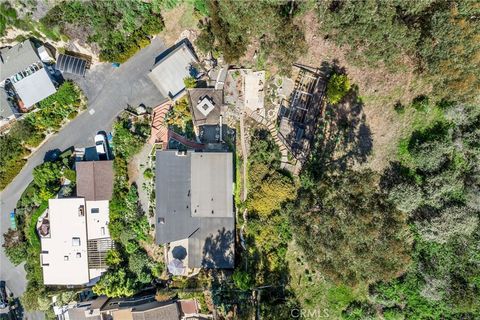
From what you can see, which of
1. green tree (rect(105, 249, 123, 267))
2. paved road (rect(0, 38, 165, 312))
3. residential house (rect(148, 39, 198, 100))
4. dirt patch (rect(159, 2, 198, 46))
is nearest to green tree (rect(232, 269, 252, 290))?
green tree (rect(105, 249, 123, 267))

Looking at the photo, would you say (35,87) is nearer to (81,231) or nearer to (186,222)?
(81,231)

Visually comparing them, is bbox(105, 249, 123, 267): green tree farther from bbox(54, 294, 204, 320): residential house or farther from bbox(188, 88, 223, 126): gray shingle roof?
bbox(188, 88, 223, 126): gray shingle roof

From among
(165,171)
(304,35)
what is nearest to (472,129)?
(304,35)

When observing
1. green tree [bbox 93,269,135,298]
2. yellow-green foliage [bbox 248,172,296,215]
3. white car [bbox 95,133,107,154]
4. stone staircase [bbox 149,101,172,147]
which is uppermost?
stone staircase [bbox 149,101,172,147]

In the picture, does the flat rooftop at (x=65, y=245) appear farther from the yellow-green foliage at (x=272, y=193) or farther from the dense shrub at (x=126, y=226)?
the yellow-green foliage at (x=272, y=193)

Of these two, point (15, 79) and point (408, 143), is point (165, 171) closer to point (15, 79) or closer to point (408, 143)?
point (15, 79)

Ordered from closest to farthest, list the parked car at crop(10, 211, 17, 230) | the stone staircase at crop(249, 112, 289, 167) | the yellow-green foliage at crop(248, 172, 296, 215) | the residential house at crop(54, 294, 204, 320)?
1. the yellow-green foliage at crop(248, 172, 296, 215)
2. the stone staircase at crop(249, 112, 289, 167)
3. the residential house at crop(54, 294, 204, 320)
4. the parked car at crop(10, 211, 17, 230)

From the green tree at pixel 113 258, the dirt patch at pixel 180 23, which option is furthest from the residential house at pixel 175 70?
the green tree at pixel 113 258
